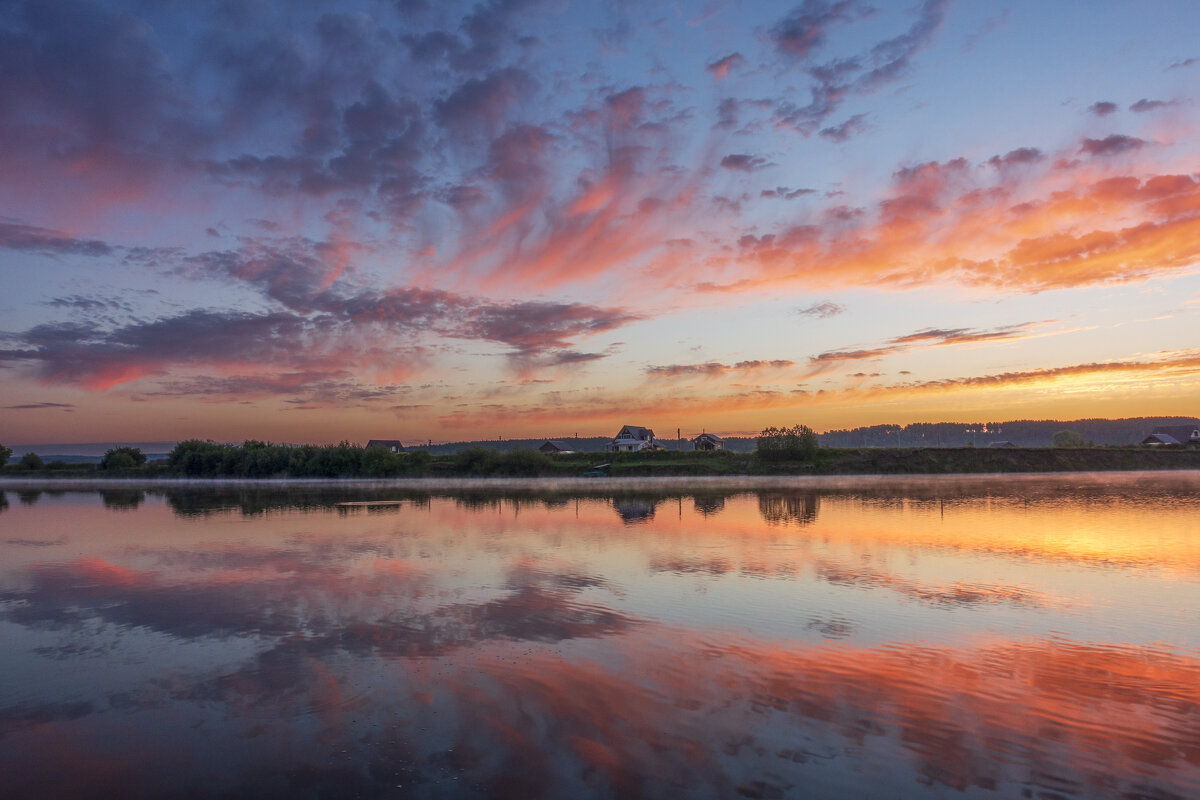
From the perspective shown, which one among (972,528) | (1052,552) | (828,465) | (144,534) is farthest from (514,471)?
(1052,552)

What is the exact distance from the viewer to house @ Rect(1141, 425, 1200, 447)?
419ft

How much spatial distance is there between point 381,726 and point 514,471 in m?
108

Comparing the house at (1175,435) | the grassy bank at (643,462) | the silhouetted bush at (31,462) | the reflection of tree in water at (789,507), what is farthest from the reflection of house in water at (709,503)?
the silhouetted bush at (31,462)

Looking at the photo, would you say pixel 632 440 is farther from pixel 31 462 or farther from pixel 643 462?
pixel 31 462

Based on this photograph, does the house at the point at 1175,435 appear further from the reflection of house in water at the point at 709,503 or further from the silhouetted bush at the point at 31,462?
the silhouetted bush at the point at 31,462

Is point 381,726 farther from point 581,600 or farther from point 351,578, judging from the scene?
point 351,578

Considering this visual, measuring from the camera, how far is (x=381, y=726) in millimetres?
10336

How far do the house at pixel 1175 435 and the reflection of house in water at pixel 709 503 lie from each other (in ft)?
379

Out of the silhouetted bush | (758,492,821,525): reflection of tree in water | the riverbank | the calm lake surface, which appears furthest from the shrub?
the silhouetted bush

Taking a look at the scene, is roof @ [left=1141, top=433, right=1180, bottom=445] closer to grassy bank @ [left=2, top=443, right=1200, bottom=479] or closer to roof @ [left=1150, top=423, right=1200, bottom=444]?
roof @ [left=1150, top=423, right=1200, bottom=444]

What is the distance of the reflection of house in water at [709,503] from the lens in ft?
159

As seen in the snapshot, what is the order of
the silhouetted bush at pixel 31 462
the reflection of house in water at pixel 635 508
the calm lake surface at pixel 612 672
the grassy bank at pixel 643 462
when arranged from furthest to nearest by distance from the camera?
1. the silhouetted bush at pixel 31 462
2. the grassy bank at pixel 643 462
3. the reflection of house in water at pixel 635 508
4. the calm lake surface at pixel 612 672

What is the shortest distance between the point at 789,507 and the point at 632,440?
95.9 metres

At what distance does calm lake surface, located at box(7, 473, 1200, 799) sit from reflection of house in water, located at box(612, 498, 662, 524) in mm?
14101
